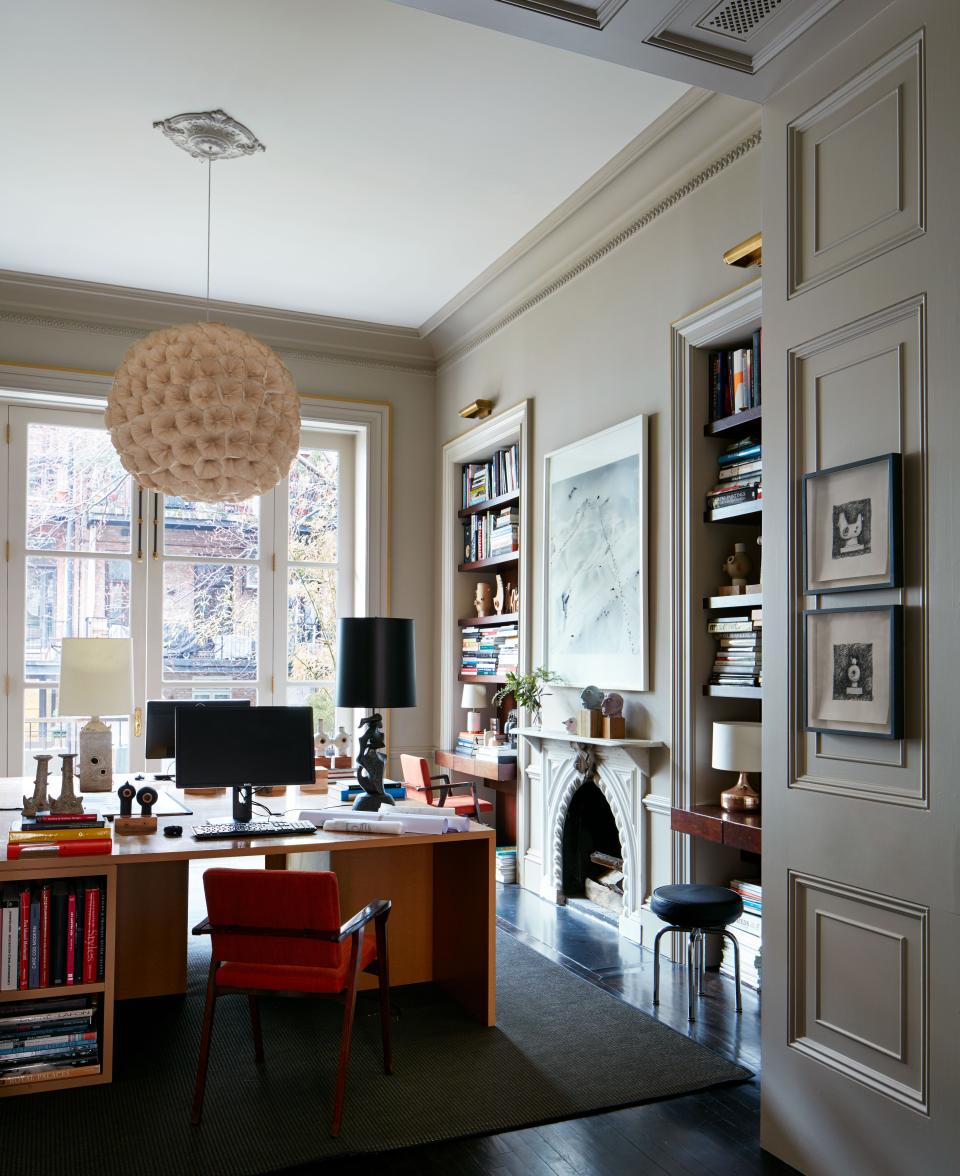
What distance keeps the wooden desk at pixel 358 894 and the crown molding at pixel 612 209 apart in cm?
291

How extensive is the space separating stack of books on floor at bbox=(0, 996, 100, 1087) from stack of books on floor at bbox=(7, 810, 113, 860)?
1.53ft

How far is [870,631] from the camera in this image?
8.23 feet

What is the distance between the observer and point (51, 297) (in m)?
6.32

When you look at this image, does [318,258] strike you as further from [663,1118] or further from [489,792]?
[663,1118]

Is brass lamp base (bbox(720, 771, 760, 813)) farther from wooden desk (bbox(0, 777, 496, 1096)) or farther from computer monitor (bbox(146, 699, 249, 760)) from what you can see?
computer monitor (bbox(146, 699, 249, 760))

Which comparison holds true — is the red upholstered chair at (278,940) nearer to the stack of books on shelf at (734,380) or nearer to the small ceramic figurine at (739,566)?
the small ceramic figurine at (739,566)

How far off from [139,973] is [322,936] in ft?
4.69

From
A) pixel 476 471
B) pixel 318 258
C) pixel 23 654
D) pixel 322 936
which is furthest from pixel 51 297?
pixel 322 936

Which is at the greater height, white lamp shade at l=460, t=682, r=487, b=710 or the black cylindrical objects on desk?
the black cylindrical objects on desk

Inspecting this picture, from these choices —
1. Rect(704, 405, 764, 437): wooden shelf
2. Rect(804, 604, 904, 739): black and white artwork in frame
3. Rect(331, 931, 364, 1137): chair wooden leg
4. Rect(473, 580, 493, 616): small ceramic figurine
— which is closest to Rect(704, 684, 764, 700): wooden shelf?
Rect(704, 405, 764, 437): wooden shelf

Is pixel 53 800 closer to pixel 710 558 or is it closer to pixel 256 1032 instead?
pixel 256 1032

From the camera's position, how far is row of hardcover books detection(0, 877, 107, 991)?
3.06m

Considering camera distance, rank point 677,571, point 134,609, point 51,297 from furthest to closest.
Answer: point 134,609 → point 51,297 → point 677,571

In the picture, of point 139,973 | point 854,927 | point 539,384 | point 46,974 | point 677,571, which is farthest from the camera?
point 539,384
